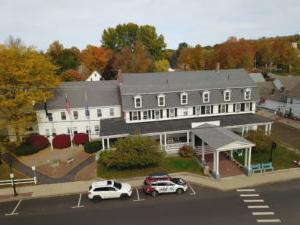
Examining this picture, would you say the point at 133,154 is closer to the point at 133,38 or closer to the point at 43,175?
the point at 43,175

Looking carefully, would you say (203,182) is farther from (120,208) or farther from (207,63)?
(207,63)

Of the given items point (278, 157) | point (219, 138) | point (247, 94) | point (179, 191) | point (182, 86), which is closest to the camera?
point (179, 191)

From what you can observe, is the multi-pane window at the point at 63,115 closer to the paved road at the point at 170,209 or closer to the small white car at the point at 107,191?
the paved road at the point at 170,209

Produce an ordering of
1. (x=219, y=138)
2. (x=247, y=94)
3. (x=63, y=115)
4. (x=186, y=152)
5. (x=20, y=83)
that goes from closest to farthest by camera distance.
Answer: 1. (x=219, y=138)
2. (x=186, y=152)
3. (x=20, y=83)
4. (x=63, y=115)
5. (x=247, y=94)

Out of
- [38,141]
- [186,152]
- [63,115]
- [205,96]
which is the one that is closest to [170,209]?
[186,152]

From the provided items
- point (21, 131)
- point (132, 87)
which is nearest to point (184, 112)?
point (132, 87)

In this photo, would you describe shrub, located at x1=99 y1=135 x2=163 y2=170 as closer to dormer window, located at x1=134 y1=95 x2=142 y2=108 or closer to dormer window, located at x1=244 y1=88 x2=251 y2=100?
dormer window, located at x1=134 y1=95 x2=142 y2=108
